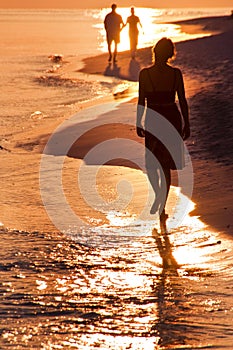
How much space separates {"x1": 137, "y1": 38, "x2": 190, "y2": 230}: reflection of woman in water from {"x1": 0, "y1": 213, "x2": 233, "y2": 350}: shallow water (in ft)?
2.79

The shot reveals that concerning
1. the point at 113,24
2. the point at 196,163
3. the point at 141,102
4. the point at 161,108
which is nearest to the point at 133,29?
the point at 113,24

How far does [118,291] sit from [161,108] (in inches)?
103

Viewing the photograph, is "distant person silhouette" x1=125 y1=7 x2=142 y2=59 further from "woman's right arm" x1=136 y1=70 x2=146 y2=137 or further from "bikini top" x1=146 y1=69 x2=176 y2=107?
"bikini top" x1=146 y1=69 x2=176 y2=107

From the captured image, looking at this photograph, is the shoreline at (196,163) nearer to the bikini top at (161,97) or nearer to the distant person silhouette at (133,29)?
the bikini top at (161,97)

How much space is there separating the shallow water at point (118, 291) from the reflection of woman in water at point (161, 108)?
0.85 metres

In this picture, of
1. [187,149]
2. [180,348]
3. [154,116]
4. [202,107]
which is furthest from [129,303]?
[202,107]

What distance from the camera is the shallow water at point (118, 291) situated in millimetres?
5402

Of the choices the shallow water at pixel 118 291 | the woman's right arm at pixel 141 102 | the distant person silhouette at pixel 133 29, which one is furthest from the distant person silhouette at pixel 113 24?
the shallow water at pixel 118 291

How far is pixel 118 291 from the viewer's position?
247 inches

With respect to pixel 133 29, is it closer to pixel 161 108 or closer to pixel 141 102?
pixel 141 102

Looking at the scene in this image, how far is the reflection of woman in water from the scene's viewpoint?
8.30m

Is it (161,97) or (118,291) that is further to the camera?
(161,97)

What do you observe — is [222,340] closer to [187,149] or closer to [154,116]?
[154,116]

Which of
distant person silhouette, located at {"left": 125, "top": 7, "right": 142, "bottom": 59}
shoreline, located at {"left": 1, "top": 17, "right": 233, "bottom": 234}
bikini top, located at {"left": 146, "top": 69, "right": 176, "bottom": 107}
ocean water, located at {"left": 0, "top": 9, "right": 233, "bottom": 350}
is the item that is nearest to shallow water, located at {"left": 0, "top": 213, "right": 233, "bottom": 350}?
ocean water, located at {"left": 0, "top": 9, "right": 233, "bottom": 350}
